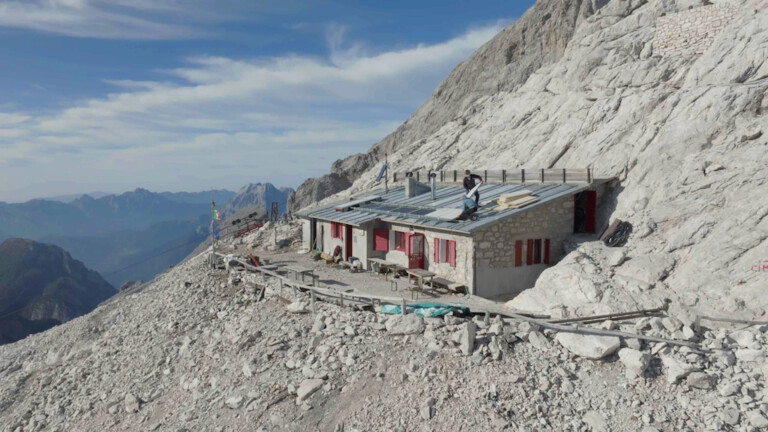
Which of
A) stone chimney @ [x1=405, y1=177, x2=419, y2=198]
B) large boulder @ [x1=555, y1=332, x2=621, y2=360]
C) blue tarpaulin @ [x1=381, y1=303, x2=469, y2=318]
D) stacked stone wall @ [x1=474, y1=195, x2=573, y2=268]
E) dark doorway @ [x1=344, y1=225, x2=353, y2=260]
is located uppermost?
stone chimney @ [x1=405, y1=177, x2=419, y2=198]

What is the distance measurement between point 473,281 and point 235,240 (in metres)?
23.6

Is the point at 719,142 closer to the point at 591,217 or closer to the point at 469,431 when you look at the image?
the point at 591,217

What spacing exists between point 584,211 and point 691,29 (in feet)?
56.8

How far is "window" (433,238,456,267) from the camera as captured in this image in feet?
65.9

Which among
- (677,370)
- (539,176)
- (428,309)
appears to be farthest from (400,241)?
(677,370)

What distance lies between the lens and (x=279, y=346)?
15.1 m

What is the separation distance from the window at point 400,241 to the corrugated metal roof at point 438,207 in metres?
0.81

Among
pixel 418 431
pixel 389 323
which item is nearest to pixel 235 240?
pixel 389 323

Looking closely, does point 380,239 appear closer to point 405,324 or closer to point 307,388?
point 405,324

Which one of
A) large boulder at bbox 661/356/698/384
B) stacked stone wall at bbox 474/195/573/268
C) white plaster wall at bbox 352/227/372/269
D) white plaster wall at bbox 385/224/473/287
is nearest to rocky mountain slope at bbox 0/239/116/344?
white plaster wall at bbox 352/227/372/269

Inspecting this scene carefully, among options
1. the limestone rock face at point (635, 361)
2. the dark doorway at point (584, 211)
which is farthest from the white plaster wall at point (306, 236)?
the limestone rock face at point (635, 361)

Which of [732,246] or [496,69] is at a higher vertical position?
[496,69]

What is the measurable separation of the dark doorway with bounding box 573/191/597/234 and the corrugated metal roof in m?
0.81

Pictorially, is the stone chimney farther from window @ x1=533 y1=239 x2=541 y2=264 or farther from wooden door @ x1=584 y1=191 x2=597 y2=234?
wooden door @ x1=584 y1=191 x2=597 y2=234
